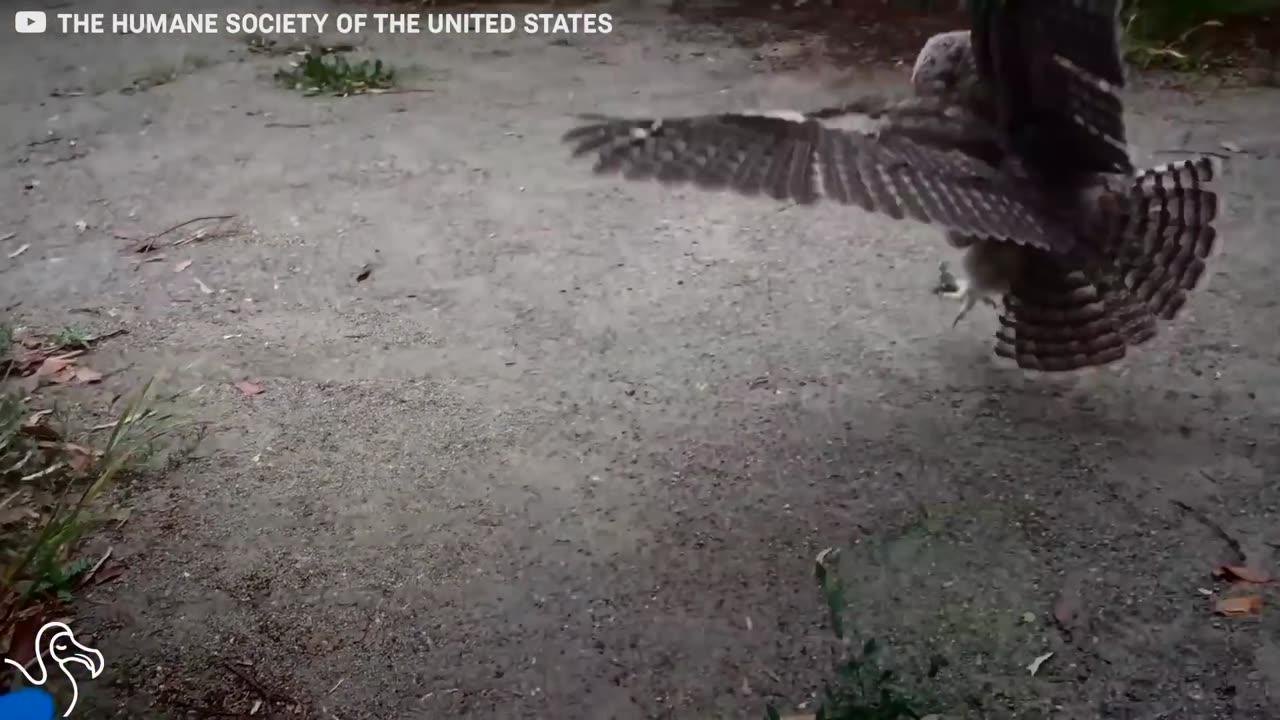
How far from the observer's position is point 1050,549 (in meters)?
1.32

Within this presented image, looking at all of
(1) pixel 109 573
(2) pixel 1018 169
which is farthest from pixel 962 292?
(1) pixel 109 573

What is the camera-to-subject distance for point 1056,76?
4.60 feet

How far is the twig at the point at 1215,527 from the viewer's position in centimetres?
130

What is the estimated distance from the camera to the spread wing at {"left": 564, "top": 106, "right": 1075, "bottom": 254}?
1.29 metres

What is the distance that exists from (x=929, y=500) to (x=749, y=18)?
112 centimetres

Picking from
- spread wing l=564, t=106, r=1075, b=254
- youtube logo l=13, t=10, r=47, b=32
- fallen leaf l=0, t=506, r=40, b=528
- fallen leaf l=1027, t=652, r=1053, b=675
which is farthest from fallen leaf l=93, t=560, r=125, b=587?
fallen leaf l=1027, t=652, r=1053, b=675

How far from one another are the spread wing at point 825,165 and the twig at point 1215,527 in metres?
0.44

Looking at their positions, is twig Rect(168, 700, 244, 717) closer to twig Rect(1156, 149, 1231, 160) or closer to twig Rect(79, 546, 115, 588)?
twig Rect(79, 546, 115, 588)

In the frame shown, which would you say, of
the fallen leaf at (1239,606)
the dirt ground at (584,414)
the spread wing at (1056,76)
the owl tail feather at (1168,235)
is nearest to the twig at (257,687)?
the dirt ground at (584,414)

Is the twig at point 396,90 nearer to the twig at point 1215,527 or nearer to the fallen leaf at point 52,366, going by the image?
the fallen leaf at point 52,366

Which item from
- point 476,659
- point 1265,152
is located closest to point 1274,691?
point 476,659

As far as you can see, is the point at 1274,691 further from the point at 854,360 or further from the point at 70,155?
the point at 70,155

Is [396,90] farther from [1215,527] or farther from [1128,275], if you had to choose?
[1215,527]

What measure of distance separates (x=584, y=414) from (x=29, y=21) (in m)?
1.17
